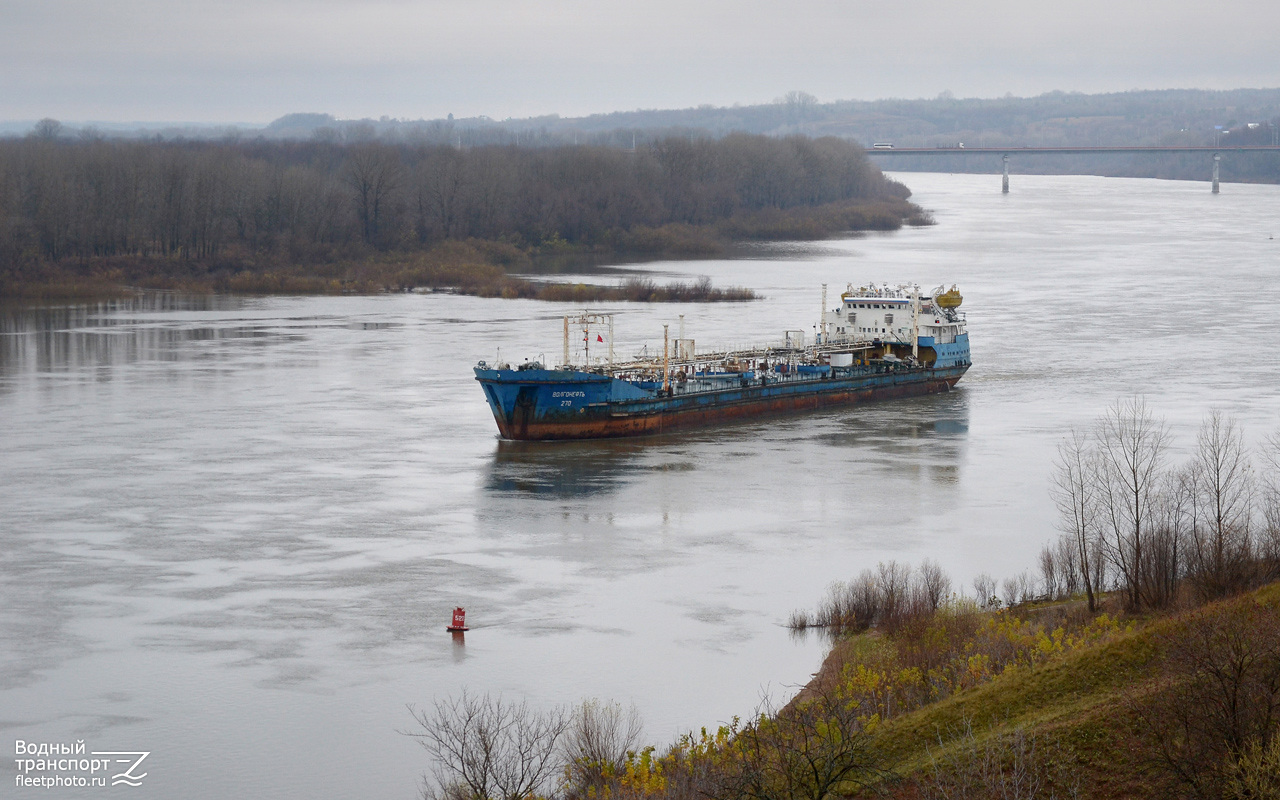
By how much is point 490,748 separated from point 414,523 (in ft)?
41.2

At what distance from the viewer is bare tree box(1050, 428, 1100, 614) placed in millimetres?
18453

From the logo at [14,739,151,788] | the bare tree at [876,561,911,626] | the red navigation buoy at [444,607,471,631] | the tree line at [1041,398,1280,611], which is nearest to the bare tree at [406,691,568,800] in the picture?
the red navigation buoy at [444,607,471,631]

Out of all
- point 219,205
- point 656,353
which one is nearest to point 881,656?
point 656,353

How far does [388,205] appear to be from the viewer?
8719 centimetres

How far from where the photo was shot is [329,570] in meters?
21.7

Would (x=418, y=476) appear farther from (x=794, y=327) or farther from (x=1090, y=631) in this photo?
(x=794, y=327)

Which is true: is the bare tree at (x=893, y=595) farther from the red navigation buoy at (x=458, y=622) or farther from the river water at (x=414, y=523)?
the red navigation buoy at (x=458, y=622)

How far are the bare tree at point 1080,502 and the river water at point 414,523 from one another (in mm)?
575

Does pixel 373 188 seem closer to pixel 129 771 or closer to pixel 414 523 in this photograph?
pixel 414 523

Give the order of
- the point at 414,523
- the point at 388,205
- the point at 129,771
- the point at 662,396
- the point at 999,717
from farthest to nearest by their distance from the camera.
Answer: the point at 388,205, the point at 662,396, the point at 414,523, the point at 129,771, the point at 999,717

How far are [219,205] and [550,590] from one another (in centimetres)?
6336

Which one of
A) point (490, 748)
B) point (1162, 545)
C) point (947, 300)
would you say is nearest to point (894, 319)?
point (947, 300)

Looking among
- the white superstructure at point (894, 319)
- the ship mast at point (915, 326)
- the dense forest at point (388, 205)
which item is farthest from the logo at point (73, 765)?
the dense forest at point (388, 205)

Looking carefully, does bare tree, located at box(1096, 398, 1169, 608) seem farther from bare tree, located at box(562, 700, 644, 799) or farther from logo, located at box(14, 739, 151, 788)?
logo, located at box(14, 739, 151, 788)
